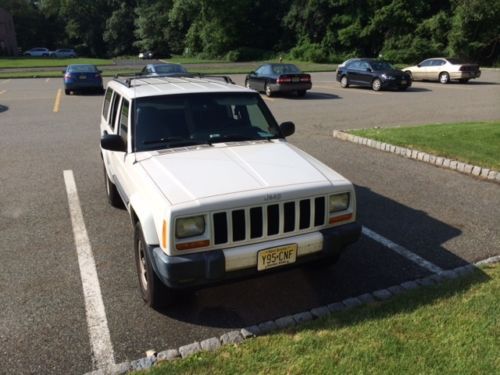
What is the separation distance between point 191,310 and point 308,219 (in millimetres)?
1296

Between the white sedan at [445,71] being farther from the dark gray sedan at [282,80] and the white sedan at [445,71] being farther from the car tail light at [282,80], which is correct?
the car tail light at [282,80]

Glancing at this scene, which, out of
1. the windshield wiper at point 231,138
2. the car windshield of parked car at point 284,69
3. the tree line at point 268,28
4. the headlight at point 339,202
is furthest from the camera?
the tree line at point 268,28

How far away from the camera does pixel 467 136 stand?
9.71m

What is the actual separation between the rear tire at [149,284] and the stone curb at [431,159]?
5948 mm

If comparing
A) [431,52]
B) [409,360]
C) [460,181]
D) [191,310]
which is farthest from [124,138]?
[431,52]

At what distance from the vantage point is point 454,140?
9391mm

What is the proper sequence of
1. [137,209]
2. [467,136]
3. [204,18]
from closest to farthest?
[137,209], [467,136], [204,18]

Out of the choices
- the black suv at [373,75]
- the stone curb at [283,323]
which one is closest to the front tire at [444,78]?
the black suv at [373,75]

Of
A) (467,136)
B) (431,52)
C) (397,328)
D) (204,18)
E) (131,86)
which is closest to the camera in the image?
(397,328)

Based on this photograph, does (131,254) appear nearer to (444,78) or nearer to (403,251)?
(403,251)

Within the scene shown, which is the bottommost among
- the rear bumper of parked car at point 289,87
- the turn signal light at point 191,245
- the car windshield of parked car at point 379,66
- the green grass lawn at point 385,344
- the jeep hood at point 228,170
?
the rear bumper of parked car at point 289,87

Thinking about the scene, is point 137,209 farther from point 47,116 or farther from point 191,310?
point 47,116

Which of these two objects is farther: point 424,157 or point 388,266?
point 424,157

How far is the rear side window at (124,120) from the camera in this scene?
Answer: 473cm
